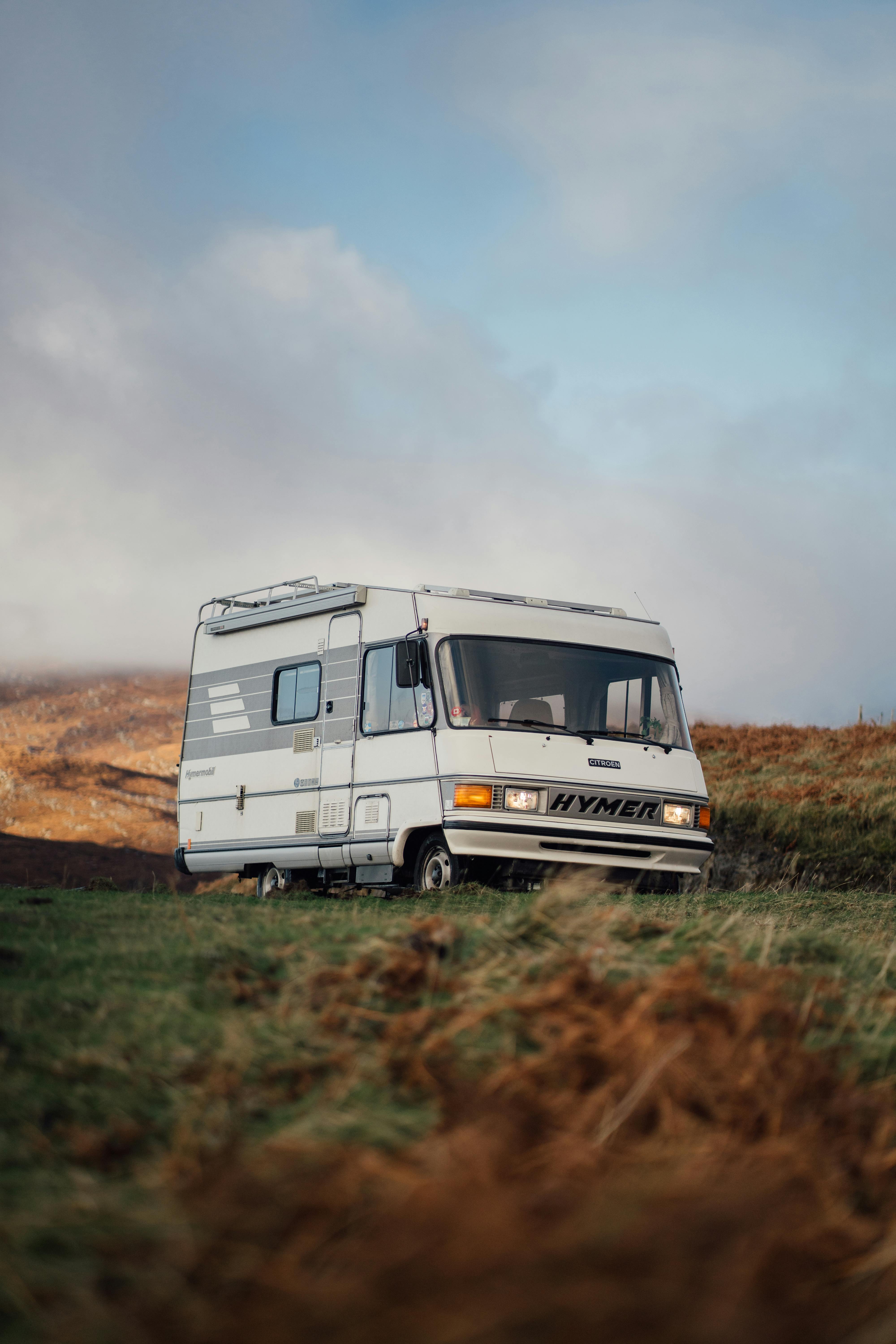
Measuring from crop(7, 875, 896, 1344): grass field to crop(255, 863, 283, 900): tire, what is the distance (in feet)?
28.3

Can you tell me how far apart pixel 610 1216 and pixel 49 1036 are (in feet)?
5.80

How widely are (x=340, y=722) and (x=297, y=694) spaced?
985 mm

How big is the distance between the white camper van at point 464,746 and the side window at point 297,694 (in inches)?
0.8

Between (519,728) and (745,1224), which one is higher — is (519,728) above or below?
above

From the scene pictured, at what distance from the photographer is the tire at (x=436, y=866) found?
35.2 feet

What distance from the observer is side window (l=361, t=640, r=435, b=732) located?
11.1 m

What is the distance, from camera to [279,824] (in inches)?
520

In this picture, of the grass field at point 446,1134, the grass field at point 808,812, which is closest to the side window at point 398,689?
the grass field at point 446,1134

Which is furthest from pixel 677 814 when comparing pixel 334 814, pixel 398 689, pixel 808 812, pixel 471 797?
pixel 808 812

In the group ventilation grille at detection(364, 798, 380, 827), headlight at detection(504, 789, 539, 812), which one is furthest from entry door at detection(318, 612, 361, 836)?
headlight at detection(504, 789, 539, 812)

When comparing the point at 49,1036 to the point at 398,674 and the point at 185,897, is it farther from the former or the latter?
the point at 398,674

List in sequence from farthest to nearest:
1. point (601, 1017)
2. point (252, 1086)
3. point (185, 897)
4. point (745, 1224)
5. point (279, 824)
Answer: point (279, 824)
point (185, 897)
point (601, 1017)
point (252, 1086)
point (745, 1224)

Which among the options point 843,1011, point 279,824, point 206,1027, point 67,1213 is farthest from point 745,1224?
point 279,824

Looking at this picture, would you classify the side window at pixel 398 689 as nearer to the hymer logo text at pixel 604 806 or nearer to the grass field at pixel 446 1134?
the hymer logo text at pixel 604 806
